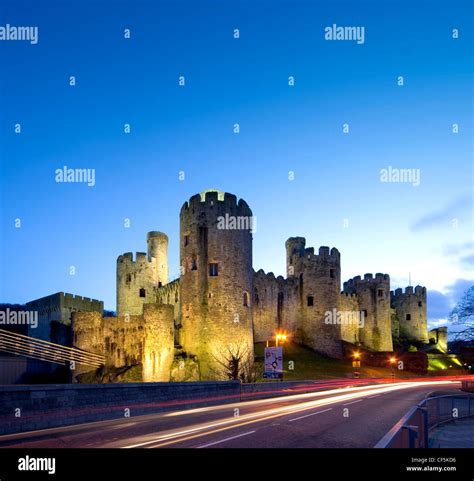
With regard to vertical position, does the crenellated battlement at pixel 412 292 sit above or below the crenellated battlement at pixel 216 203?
below

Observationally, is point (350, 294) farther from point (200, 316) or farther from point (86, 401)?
point (86, 401)

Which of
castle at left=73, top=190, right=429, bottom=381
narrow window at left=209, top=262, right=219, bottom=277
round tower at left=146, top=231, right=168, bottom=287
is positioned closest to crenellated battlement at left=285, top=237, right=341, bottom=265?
castle at left=73, top=190, right=429, bottom=381

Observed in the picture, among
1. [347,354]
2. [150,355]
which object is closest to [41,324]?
[150,355]

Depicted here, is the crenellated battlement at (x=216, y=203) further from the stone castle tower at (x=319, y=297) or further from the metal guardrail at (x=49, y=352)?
the stone castle tower at (x=319, y=297)

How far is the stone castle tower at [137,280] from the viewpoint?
200 feet

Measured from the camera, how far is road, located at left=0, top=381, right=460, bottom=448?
11844 mm

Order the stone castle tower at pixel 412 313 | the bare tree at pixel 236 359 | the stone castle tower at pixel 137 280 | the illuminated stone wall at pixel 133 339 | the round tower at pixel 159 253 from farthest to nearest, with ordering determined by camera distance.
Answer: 1. the stone castle tower at pixel 412 313
2. the round tower at pixel 159 253
3. the stone castle tower at pixel 137 280
4. the illuminated stone wall at pixel 133 339
5. the bare tree at pixel 236 359

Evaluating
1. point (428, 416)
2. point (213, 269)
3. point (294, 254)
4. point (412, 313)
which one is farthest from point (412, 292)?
point (428, 416)

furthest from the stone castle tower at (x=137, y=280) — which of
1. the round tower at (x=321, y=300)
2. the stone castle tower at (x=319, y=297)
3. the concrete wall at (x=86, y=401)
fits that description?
the concrete wall at (x=86, y=401)

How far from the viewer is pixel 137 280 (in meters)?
61.7

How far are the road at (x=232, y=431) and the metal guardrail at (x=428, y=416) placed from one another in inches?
38.7

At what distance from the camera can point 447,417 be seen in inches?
834

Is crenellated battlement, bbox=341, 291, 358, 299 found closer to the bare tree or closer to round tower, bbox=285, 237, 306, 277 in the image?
round tower, bbox=285, 237, 306, 277
